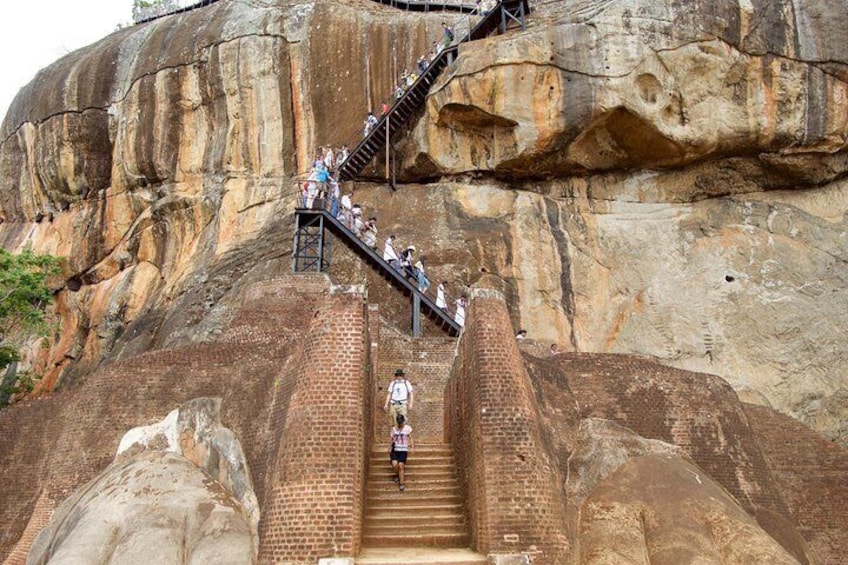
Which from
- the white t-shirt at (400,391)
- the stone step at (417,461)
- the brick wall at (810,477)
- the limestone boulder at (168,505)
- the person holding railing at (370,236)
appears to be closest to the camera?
the limestone boulder at (168,505)

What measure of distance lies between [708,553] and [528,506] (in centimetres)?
257

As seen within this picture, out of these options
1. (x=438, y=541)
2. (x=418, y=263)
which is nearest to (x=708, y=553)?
(x=438, y=541)

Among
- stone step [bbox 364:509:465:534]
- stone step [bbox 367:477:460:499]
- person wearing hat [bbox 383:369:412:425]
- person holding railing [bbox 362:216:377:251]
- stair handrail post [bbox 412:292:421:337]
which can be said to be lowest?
stone step [bbox 364:509:465:534]

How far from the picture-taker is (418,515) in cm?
1291

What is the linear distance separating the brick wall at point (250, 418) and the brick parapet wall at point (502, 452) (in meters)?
1.69

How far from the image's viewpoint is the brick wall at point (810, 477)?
15.7m

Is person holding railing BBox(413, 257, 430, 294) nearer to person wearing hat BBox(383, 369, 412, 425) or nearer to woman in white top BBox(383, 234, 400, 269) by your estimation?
woman in white top BBox(383, 234, 400, 269)

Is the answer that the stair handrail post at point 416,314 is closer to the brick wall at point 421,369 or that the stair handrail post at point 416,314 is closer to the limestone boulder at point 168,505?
the brick wall at point 421,369

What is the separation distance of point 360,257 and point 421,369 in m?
4.97

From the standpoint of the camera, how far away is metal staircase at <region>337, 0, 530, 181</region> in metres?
28.8

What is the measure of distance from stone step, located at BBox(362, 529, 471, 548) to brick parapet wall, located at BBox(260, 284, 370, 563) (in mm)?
565

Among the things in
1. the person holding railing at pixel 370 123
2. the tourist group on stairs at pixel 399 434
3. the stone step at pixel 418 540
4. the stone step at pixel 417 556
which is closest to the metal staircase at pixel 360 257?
the person holding railing at pixel 370 123

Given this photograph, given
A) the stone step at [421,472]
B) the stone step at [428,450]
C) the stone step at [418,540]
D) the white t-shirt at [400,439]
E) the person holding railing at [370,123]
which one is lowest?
the stone step at [418,540]

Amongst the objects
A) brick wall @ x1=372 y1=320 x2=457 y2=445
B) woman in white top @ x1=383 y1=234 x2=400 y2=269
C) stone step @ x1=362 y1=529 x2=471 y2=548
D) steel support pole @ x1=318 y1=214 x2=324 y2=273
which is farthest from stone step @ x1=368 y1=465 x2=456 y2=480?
woman in white top @ x1=383 y1=234 x2=400 y2=269
